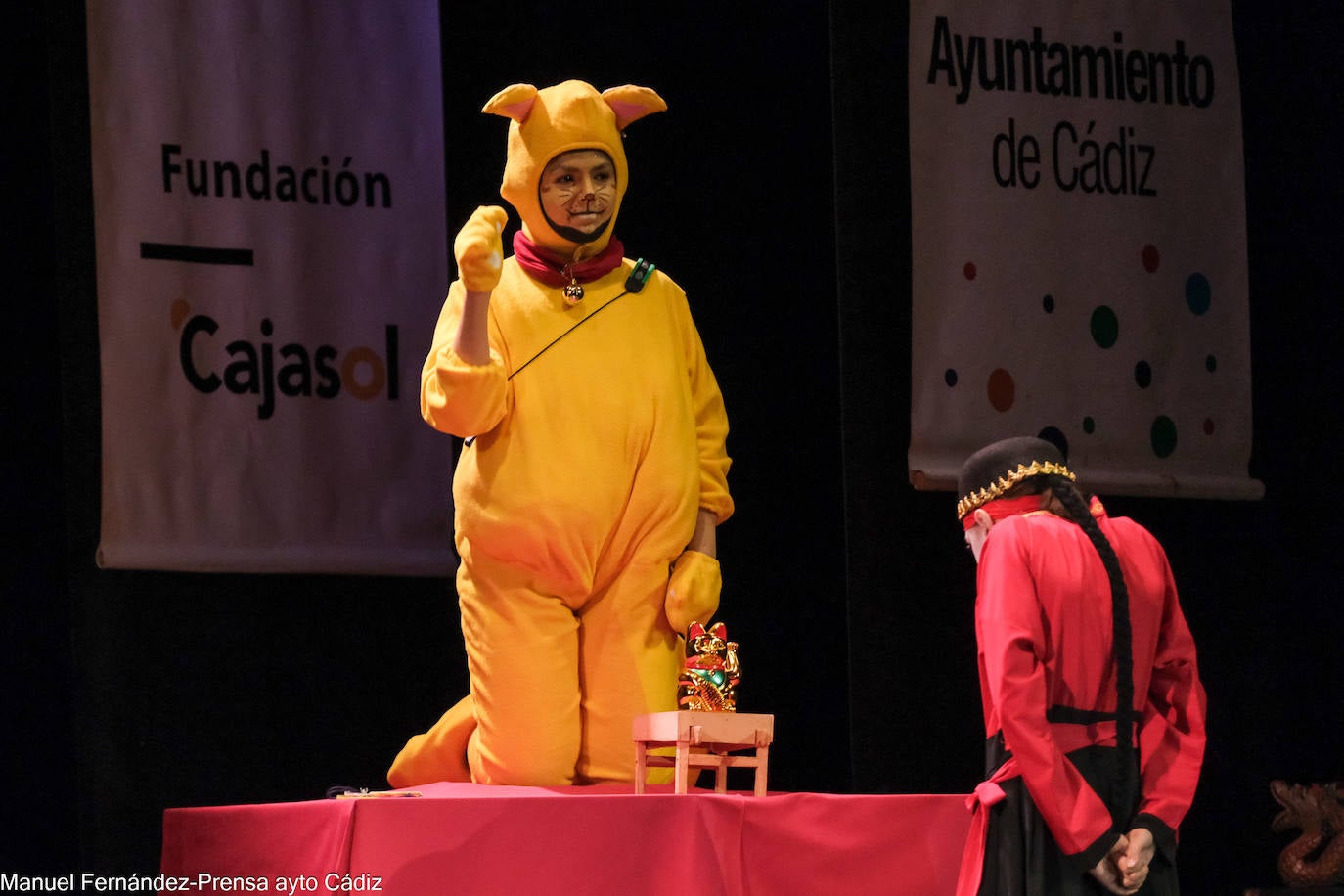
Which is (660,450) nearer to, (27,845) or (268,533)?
(268,533)

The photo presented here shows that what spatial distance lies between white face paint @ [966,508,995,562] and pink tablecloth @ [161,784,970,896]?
46cm

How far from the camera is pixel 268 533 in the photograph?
430 cm

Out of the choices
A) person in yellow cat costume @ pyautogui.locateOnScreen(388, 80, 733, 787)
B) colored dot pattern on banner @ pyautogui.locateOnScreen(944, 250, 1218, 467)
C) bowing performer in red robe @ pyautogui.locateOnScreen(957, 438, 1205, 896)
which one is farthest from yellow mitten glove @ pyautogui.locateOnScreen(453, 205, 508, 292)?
colored dot pattern on banner @ pyautogui.locateOnScreen(944, 250, 1218, 467)

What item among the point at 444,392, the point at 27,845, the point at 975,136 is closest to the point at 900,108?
the point at 975,136

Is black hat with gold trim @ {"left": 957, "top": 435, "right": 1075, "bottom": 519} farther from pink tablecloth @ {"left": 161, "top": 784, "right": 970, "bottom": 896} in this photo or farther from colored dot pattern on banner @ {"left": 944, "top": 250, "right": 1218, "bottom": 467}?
colored dot pattern on banner @ {"left": 944, "top": 250, "right": 1218, "bottom": 467}

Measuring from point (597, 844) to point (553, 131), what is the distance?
4.31 feet

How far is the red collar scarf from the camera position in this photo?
3.52m

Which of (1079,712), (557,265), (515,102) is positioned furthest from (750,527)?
(1079,712)

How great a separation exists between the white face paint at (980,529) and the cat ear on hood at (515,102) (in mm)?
1147

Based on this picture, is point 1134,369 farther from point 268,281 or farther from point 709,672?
point 268,281

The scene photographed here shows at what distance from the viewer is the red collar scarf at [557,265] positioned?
352cm

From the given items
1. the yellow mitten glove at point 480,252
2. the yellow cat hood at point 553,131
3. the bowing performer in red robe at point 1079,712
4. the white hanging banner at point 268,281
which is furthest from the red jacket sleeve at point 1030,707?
the white hanging banner at point 268,281

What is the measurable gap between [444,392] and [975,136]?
1880mm

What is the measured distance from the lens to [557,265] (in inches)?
139
